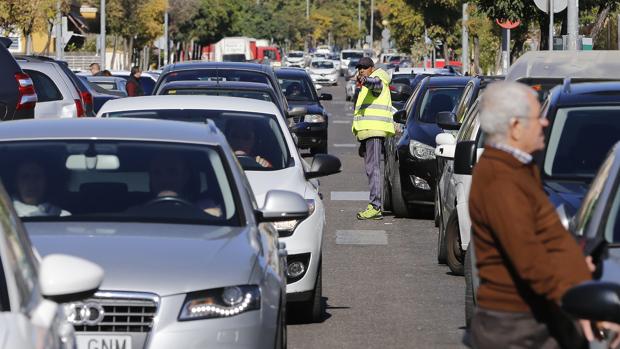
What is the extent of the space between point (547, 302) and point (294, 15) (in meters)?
170

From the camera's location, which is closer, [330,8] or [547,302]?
[547,302]

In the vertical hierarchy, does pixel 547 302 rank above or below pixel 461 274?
above

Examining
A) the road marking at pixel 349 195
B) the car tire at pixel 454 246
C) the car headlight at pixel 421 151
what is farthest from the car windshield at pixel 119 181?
the road marking at pixel 349 195

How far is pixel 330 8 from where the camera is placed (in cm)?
19362

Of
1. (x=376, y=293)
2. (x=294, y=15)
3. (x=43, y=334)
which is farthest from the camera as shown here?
(x=294, y=15)

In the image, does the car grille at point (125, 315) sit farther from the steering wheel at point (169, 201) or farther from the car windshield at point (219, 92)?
the car windshield at point (219, 92)

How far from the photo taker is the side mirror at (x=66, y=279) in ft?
17.1

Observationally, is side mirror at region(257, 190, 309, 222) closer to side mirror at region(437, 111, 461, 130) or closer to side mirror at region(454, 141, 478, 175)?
side mirror at region(454, 141, 478, 175)

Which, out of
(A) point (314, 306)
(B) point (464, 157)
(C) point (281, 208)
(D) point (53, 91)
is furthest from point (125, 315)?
(D) point (53, 91)

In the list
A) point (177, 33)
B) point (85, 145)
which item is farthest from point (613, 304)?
point (177, 33)

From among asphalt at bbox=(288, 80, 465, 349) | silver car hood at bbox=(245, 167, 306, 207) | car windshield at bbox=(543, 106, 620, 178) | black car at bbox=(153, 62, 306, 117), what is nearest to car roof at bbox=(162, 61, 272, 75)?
black car at bbox=(153, 62, 306, 117)

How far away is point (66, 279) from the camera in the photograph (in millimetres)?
5203

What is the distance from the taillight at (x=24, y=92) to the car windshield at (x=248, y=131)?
8.16 meters

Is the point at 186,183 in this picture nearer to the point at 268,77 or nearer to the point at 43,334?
the point at 43,334
